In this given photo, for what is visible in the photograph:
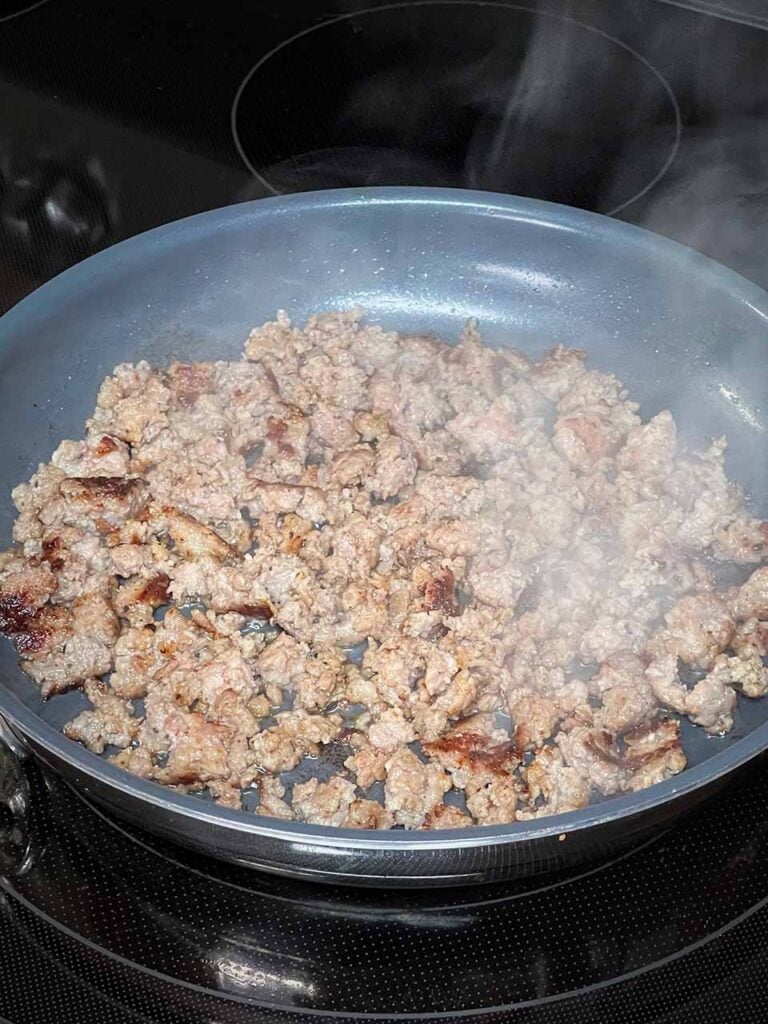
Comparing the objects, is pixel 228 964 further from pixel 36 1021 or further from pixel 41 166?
pixel 41 166

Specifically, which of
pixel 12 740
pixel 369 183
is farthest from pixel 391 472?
pixel 369 183

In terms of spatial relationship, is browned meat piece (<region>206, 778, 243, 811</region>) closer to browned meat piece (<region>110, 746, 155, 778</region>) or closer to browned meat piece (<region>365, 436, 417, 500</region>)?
browned meat piece (<region>110, 746, 155, 778</region>)

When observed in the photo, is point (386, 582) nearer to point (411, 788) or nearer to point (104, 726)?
point (411, 788)

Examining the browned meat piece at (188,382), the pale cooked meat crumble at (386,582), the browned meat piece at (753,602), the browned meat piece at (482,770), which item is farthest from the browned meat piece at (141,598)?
the browned meat piece at (753,602)

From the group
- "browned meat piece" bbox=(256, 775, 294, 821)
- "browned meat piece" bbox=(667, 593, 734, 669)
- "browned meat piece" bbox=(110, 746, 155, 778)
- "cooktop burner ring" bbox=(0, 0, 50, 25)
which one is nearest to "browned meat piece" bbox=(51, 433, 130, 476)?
"browned meat piece" bbox=(110, 746, 155, 778)

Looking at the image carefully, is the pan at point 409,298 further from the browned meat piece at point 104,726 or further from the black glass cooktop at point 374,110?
the black glass cooktop at point 374,110

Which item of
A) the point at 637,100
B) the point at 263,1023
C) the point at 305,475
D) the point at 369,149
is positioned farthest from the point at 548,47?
the point at 263,1023
